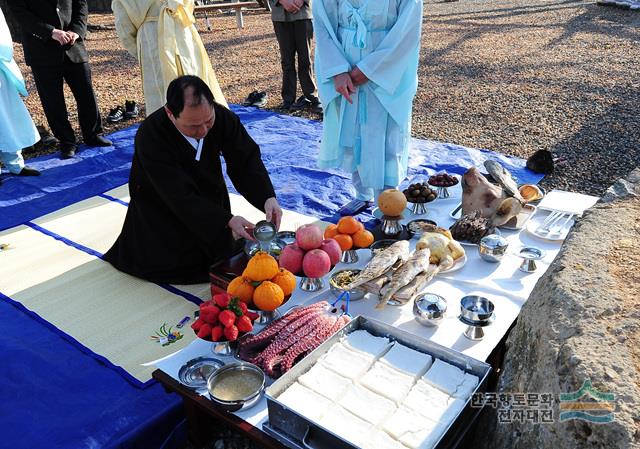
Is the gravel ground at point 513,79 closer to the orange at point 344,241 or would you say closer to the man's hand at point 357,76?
the man's hand at point 357,76

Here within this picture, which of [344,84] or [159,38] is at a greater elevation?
[159,38]

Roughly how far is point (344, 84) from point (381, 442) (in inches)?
105

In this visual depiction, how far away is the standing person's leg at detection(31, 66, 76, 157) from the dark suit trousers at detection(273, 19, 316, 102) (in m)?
2.74

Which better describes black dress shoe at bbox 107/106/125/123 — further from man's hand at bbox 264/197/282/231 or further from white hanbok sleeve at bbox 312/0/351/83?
man's hand at bbox 264/197/282/231

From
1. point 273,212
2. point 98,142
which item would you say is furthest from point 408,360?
point 98,142

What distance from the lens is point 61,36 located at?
5031mm

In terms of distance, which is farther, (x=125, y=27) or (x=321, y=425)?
(x=125, y=27)

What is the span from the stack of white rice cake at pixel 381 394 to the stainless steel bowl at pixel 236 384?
0.18 m

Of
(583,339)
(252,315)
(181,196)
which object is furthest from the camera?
(181,196)

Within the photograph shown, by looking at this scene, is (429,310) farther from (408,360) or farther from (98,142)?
(98,142)

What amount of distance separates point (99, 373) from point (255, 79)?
6807 millimetres

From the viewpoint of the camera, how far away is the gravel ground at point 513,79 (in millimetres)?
5734

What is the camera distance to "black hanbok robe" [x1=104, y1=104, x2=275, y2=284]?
2.85 metres

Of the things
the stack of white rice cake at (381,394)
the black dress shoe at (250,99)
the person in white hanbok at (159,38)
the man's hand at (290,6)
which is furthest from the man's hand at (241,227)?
the black dress shoe at (250,99)
